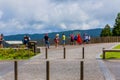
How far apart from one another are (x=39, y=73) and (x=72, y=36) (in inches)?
1368

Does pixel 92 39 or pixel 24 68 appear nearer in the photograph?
pixel 24 68

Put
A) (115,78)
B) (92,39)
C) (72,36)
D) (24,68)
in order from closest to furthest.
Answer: (115,78), (24,68), (72,36), (92,39)

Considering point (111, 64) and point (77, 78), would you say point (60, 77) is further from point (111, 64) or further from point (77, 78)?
point (111, 64)

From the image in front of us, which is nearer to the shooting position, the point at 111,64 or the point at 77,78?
the point at 77,78

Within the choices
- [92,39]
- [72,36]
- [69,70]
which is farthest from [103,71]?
[92,39]

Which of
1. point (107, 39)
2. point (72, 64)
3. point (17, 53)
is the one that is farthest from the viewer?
point (107, 39)

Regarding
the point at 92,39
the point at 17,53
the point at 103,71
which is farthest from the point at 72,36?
the point at 103,71

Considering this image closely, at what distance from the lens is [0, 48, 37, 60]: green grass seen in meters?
34.2

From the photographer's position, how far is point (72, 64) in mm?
26125

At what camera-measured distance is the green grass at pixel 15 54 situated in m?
34.2

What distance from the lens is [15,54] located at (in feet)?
117

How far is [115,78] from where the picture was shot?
1958 centimetres

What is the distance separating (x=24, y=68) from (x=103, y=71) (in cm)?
452

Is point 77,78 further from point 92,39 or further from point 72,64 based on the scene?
point 92,39
